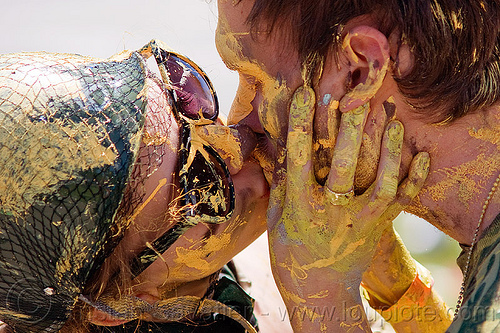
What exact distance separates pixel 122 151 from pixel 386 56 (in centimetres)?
61

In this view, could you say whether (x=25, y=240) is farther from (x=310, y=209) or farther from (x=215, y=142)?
(x=310, y=209)

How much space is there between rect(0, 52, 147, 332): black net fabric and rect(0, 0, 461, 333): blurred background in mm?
813

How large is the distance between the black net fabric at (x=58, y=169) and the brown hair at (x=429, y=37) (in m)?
0.40

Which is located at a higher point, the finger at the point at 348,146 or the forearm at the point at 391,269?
the finger at the point at 348,146

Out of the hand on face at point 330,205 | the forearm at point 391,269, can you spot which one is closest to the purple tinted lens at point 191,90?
the hand on face at point 330,205

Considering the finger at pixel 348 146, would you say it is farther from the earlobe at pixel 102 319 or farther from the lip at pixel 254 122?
the earlobe at pixel 102 319

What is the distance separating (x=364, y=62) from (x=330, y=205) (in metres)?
0.33

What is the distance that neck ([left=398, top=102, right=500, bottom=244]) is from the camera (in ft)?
4.24

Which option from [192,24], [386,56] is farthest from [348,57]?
[192,24]

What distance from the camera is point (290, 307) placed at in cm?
144

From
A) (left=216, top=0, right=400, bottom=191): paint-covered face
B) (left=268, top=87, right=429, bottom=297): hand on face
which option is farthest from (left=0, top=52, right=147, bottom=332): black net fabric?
(left=268, top=87, right=429, bottom=297): hand on face

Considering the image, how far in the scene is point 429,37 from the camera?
3.94ft

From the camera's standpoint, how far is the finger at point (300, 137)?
4.30 feet

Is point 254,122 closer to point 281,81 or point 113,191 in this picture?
point 281,81
